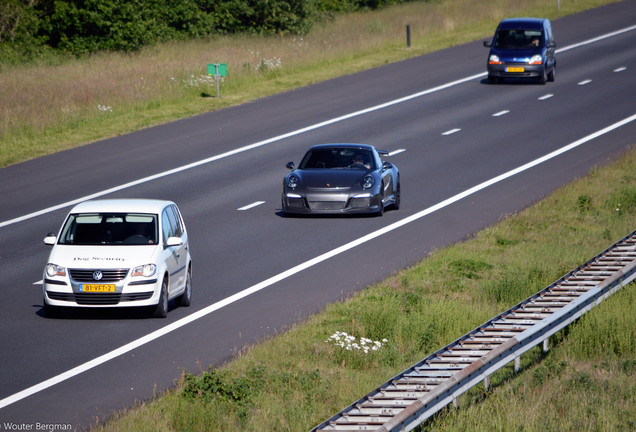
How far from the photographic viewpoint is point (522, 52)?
41125 mm

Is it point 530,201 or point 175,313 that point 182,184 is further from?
point 175,313

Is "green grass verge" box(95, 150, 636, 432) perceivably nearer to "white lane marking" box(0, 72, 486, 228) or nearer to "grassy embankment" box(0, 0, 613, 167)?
"white lane marking" box(0, 72, 486, 228)

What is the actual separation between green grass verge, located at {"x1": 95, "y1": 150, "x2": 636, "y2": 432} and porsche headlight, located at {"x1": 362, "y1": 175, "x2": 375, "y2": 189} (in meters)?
3.35

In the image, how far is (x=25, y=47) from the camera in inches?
1976

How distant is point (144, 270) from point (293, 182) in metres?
8.31

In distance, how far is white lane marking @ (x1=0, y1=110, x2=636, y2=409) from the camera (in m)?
12.0

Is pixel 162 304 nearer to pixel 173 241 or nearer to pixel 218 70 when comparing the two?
pixel 173 241

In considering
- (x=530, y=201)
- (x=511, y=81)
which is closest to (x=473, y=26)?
(x=511, y=81)

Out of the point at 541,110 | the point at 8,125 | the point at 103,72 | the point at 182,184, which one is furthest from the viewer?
the point at 103,72

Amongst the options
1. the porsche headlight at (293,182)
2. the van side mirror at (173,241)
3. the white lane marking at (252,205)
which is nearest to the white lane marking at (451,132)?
the white lane marking at (252,205)

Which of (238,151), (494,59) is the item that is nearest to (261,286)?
(238,151)

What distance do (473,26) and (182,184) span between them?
32234 mm

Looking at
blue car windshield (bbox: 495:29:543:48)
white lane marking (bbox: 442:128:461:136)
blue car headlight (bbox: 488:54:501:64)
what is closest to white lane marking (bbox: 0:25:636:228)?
blue car headlight (bbox: 488:54:501:64)

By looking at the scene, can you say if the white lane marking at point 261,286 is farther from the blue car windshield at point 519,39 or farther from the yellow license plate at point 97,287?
the blue car windshield at point 519,39
